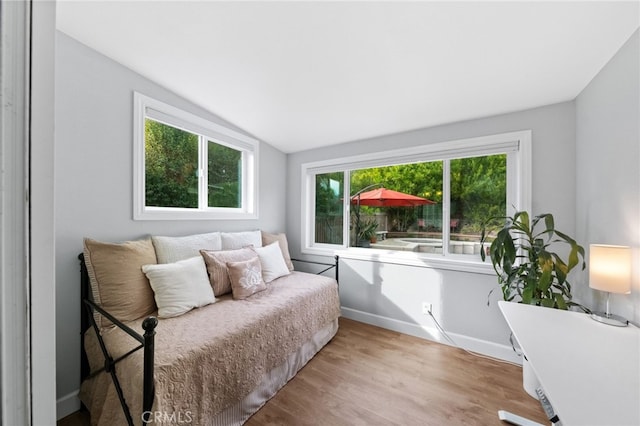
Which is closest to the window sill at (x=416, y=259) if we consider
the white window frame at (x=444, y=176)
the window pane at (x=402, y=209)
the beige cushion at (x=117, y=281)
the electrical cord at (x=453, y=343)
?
the white window frame at (x=444, y=176)

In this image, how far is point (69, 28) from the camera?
5.41 feet

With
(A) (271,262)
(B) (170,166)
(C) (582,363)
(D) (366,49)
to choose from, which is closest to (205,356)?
(A) (271,262)

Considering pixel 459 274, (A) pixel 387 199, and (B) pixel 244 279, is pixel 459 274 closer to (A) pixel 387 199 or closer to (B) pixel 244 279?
(A) pixel 387 199

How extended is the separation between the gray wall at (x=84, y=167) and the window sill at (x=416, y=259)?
81.9 inches

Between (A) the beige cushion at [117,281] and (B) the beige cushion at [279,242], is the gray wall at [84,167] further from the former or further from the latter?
(B) the beige cushion at [279,242]

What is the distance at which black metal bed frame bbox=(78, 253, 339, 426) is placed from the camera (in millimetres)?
1081

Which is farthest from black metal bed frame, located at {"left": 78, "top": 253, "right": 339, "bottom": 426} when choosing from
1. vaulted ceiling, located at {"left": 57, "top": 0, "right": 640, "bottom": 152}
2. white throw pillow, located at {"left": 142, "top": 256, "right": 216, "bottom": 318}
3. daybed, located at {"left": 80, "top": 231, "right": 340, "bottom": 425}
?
vaulted ceiling, located at {"left": 57, "top": 0, "right": 640, "bottom": 152}

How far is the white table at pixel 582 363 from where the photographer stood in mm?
698

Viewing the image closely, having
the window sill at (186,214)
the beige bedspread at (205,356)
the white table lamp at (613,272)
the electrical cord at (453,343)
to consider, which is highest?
the window sill at (186,214)

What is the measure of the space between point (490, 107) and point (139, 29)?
2.70 meters

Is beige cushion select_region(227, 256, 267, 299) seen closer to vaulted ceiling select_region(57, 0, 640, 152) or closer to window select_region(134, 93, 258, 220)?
window select_region(134, 93, 258, 220)

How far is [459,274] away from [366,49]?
6.96 ft

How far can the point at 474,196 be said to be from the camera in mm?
2525

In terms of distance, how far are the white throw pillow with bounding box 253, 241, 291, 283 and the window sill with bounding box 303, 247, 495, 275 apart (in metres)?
0.70
